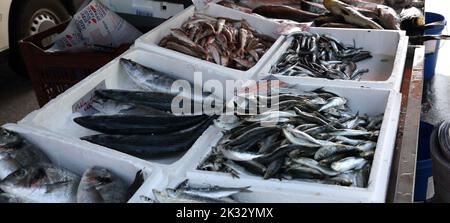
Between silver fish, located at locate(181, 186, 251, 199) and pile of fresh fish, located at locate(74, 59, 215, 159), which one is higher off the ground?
pile of fresh fish, located at locate(74, 59, 215, 159)

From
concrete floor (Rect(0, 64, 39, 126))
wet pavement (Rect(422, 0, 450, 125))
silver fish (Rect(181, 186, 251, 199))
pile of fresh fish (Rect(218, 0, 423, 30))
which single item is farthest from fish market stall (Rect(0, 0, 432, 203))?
concrete floor (Rect(0, 64, 39, 126))

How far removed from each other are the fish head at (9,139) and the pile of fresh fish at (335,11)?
262 cm

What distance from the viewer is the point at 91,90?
282 cm

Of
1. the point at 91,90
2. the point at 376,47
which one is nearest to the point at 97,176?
the point at 91,90

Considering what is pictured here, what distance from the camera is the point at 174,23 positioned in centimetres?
392

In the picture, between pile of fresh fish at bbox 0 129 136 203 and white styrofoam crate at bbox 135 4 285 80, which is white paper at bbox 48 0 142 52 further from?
pile of fresh fish at bbox 0 129 136 203

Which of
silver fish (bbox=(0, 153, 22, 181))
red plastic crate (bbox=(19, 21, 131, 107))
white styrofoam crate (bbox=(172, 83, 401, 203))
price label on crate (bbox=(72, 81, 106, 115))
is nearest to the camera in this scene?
white styrofoam crate (bbox=(172, 83, 401, 203))

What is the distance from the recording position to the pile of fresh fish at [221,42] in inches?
133

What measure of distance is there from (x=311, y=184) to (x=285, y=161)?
0.20m

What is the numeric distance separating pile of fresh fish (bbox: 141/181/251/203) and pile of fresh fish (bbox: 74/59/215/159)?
41 cm

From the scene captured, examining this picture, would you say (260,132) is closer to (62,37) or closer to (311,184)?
(311,184)

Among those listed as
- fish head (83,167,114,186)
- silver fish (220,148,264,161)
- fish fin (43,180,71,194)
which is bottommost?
fish fin (43,180,71,194)

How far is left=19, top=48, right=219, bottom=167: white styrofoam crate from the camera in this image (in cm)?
243

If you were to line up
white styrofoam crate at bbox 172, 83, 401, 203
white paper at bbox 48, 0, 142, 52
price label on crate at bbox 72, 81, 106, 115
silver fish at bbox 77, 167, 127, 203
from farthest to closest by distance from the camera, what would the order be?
white paper at bbox 48, 0, 142, 52 < price label on crate at bbox 72, 81, 106, 115 < silver fish at bbox 77, 167, 127, 203 < white styrofoam crate at bbox 172, 83, 401, 203
